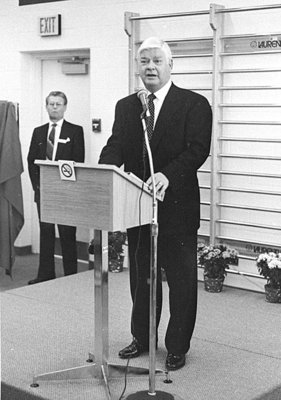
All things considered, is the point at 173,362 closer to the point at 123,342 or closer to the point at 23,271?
the point at 123,342

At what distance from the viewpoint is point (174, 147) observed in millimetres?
3904

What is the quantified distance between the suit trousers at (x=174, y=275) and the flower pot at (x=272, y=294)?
68.0 inches

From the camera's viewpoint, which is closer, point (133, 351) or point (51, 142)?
point (133, 351)

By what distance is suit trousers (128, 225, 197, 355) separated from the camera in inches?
157

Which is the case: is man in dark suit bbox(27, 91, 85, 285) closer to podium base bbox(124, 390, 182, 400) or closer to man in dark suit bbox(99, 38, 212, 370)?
man in dark suit bbox(99, 38, 212, 370)

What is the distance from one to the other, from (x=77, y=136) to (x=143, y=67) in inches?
112

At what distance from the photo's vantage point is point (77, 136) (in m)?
6.55

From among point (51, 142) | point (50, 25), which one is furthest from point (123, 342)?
point (50, 25)

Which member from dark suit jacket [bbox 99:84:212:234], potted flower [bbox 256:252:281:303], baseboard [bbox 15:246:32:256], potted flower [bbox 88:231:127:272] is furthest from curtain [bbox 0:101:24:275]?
dark suit jacket [bbox 99:84:212:234]

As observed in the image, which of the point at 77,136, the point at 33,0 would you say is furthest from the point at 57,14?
the point at 77,136

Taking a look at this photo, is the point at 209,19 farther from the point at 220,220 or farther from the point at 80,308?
the point at 80,308

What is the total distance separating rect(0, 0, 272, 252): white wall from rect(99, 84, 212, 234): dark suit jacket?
7.28 feet

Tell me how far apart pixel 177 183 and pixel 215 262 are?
2171 millimetres

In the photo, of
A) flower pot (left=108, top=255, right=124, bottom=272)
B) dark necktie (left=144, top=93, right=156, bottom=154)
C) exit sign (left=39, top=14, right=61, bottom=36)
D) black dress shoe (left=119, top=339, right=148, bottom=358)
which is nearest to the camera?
dark necktie (left=144, top=93, right=156, bottom=154)
